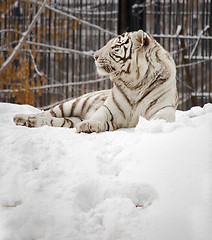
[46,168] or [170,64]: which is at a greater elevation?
[170,64]

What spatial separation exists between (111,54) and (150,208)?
1422 mm

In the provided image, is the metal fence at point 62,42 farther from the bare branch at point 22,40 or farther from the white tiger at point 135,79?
the white tiger at point 135,79

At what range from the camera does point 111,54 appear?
2547mm

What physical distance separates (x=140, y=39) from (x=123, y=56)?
17cm

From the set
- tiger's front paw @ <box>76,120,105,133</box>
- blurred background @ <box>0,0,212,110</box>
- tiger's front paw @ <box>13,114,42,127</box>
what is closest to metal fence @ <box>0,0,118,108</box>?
blurred background @ <box>0,0,212,110</box>

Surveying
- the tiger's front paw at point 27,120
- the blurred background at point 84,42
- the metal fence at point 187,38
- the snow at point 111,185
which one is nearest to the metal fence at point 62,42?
the blurred background at point 84,42

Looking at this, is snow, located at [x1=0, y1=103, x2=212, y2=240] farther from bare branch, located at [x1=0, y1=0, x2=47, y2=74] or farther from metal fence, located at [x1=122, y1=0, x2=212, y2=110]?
metal fence, located at [x1=122, y1=0, x2=212, y2=110]

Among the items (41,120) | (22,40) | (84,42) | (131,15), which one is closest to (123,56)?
(41,120)

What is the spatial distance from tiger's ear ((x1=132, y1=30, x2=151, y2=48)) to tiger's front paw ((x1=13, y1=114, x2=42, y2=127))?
0.92 meters

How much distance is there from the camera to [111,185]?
1535mm

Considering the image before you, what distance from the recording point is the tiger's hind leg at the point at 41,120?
267 centimetres

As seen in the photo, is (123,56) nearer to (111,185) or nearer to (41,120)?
(41,120)

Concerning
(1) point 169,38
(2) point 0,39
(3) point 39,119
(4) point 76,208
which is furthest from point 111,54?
(2) point 0,39

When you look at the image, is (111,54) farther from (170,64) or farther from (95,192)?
(95,192)
